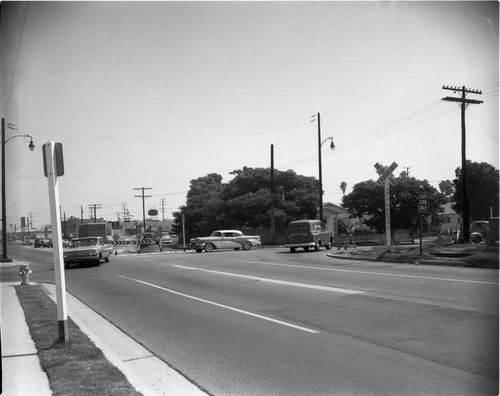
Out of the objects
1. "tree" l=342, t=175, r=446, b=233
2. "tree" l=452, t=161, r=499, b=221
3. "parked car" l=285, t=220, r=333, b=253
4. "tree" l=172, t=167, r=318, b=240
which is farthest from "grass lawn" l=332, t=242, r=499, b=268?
"tree" l=172, t=167, r=318, b=240

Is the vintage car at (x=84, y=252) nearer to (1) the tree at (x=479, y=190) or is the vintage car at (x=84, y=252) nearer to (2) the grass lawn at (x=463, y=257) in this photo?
A: (2) the grass lawn at (x=463, y=257)

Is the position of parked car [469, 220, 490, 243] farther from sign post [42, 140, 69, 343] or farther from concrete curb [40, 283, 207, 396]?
sign post [42, 140, 69, 343]

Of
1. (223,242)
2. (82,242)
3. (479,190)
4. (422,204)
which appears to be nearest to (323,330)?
(422,204)

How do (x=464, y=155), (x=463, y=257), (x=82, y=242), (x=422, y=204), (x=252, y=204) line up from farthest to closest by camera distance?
(x=252, y=204) → (x=464, y=155) → (x=82, y=242) → (x=422, y=204) → (x=463, y=257)

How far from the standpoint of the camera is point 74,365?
20.0ft

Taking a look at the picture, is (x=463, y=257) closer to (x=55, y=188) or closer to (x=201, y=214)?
(x=55, y=188)

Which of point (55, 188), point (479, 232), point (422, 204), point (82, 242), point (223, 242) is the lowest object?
point (223, 242)

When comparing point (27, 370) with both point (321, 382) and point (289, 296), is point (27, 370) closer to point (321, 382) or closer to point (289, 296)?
point (321, 382)

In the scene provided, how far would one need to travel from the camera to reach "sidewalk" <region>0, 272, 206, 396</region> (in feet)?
17.9

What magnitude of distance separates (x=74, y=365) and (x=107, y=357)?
0.54 m

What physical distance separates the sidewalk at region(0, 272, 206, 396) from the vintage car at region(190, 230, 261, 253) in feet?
81.5

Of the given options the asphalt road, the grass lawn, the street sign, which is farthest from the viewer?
the street sign

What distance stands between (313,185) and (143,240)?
81.2 feet

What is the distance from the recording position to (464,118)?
30.6 metres
